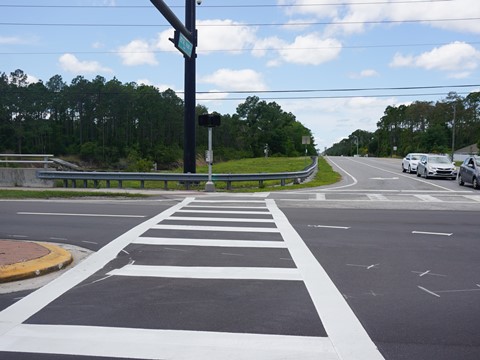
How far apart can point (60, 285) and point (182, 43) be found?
13.2 metres

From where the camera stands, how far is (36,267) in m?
6.64

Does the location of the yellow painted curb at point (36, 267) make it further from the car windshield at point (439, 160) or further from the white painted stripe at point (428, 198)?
the car windshield at point (439, 160)

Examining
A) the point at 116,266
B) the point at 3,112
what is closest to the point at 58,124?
the point at 3,112

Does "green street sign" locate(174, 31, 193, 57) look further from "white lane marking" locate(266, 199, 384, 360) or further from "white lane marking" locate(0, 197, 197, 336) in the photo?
"white lane marking" locate(266, 199, 384, 360)

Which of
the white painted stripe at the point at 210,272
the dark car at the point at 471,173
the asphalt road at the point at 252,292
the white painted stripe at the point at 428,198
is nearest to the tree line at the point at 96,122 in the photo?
the dark car at the point at 471,173

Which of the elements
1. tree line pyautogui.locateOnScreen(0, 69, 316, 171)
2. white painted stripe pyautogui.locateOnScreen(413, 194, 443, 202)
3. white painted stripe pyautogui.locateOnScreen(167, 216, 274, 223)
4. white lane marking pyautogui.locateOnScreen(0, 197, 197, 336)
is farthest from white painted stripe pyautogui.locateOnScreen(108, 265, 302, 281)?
tree line pyautogui.locateOnScreen(0, 69, 316, 171)

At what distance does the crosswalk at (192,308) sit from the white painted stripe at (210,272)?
0.05 feet

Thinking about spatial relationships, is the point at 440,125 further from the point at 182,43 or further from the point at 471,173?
the point at 182,43

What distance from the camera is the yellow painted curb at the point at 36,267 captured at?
20.7 feet

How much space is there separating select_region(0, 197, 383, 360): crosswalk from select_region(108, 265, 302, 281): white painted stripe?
1cm

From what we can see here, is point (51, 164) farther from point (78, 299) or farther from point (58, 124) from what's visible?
point (58, 124)

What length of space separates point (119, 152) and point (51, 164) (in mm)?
85828

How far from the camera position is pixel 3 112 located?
95.9 metres

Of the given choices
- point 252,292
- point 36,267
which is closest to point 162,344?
point 252,292
